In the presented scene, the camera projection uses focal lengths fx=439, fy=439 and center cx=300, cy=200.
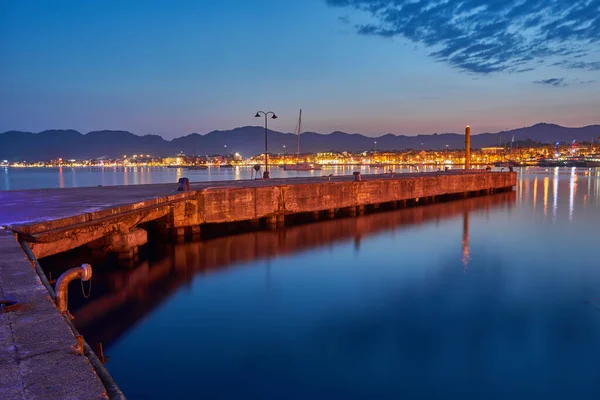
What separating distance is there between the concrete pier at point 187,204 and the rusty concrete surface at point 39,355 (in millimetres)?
5274

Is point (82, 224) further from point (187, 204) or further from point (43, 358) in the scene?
point (43, 358)

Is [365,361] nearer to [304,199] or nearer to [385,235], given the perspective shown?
[385,235]

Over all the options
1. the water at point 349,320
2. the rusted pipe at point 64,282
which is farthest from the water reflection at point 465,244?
the rusted pipe at point 64,282

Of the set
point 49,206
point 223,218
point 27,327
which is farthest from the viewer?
point 223,218

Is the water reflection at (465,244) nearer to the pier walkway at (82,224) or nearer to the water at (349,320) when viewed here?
the water at (349,320)

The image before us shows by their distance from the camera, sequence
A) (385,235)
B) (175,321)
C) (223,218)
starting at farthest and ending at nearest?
(385,235)
(223,218)
(175,321)

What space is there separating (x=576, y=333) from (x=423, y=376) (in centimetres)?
432

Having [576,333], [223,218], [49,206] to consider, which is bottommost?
[576,333]

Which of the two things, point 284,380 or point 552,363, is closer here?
point 284,380

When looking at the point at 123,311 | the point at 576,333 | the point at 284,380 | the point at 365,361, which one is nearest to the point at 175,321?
the point at 123,311

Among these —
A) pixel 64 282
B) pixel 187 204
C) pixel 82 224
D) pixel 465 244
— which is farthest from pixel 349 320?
pixel 465 244

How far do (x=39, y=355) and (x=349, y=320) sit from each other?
7.62 meters

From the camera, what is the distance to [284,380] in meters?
7.66

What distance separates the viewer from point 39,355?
12.9 feet
